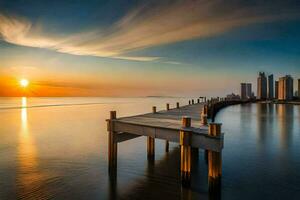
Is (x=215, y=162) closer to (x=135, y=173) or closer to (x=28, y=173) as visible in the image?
(x=135, y=173)

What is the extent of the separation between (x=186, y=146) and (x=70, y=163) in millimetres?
8505

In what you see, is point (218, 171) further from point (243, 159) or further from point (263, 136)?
point (263, 136)

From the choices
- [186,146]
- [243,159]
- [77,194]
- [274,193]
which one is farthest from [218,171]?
[243,159]

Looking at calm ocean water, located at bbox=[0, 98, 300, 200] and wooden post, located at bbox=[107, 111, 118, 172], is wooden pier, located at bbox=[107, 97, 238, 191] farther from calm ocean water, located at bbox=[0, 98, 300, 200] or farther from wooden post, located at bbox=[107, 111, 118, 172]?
calm ocean water, located at bbox=[0, 98, 300, 200]

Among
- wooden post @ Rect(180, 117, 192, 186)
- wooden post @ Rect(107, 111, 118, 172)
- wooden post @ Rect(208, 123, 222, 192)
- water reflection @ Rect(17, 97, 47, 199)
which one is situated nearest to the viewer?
wooden post @ Rect(208, 123, 222, 192)

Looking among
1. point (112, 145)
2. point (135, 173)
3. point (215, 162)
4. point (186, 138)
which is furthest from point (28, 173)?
point (215, 162)

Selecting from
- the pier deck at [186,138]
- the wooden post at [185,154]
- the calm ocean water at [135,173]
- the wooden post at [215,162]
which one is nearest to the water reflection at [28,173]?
the calm ocean water at [135,173]

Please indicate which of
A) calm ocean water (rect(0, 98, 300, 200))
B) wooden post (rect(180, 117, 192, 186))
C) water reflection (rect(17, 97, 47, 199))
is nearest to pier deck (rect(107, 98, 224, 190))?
wooden post (rect(180, 117, 192, 186))

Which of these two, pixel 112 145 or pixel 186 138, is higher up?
pixel 186 138

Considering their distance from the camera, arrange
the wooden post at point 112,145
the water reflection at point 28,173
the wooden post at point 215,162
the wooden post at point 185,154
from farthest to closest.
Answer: the wooden post at point 112,145
the water reflection at point 28,173
the wooden post at point 185,154
the wooden post at point 215,162

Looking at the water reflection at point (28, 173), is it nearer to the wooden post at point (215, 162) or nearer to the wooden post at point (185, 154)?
the wooden post at point (185, 154)

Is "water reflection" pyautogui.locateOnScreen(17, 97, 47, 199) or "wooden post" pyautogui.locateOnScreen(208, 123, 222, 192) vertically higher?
"wooden post" pyautogui.locateOnScreen(208, 123, 222, 192)

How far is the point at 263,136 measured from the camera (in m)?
23.8

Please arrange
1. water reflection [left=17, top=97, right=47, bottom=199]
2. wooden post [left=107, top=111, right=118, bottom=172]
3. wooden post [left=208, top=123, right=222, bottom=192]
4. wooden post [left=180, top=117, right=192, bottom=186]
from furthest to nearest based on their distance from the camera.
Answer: wooden post [left=107, top=111, right=118, bottom=172] → water reflection [left=17, top=97, right=47, bottom=199] → wooden post [left=180, top=117, right=192, bottom=186] → wooden post [left=208, top=123, right=222, bottom=192]
